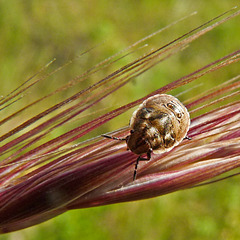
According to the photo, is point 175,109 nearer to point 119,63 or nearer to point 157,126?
point 157,126

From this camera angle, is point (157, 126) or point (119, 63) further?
point (119, 63)

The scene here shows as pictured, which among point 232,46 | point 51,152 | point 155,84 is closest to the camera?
point 51,152

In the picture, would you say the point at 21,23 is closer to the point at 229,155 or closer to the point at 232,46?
the point at 232,46

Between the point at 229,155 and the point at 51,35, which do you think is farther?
the point at 51,35

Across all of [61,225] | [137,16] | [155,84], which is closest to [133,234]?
[61,225]

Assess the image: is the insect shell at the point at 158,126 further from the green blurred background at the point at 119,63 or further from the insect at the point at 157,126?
the green blurred background at the point at 119,63

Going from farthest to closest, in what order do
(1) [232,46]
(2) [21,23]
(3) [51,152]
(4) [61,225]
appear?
(1) [232,46] → (2) [21,23] → (4) [61,225] → (3) [51,152]

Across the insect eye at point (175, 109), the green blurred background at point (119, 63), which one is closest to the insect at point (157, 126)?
the insect eye at point (175, 109)

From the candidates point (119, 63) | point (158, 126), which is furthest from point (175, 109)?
point (119, 63)

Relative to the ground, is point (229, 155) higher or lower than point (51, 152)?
lower
